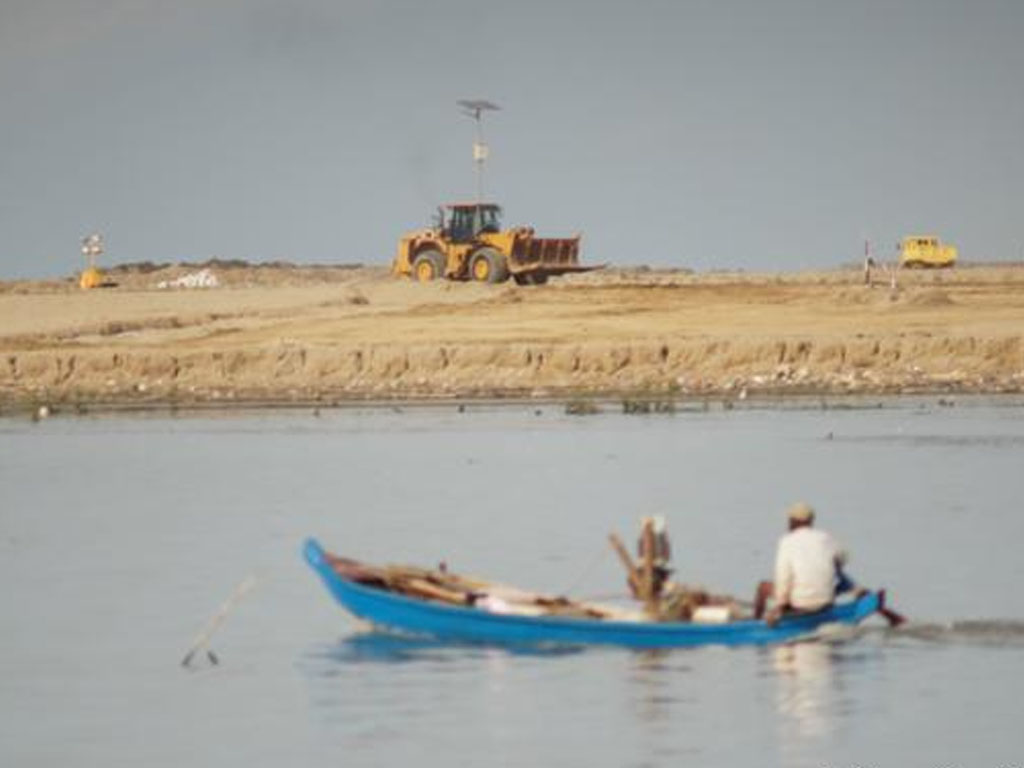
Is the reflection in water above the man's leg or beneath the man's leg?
beneath

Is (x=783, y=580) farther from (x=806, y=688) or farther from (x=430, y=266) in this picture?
(x=430, y=266)

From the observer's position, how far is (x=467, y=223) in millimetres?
74938

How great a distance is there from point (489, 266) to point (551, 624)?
46.7m

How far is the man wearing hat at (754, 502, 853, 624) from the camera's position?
1080 inches

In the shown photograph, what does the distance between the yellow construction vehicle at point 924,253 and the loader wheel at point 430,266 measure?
25.9 m

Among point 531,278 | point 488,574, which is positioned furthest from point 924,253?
point 488,574

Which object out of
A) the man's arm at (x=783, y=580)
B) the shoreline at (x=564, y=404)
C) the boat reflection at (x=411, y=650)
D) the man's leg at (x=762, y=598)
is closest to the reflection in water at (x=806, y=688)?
the man's leg at (x=762, y=598)

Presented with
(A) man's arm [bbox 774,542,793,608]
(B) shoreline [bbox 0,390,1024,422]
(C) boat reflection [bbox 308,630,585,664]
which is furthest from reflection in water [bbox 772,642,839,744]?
(B) shoreline [bbox 0,390,1024,422]

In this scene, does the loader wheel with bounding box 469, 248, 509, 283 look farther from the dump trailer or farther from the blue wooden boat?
the blue wooden boat

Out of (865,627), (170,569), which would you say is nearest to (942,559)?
(865,627)

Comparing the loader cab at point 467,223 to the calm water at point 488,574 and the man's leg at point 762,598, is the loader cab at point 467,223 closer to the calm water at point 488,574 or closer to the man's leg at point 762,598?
the calm water at point 488,574

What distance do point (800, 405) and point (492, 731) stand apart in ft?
110

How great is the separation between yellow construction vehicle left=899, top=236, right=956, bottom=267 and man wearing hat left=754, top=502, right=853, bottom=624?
7064 centimetres

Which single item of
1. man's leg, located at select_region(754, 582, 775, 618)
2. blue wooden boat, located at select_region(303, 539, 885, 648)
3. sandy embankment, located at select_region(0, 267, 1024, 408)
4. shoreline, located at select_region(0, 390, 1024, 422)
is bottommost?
blue wooden boat, located at select_region(303, 539, 885, 648)
